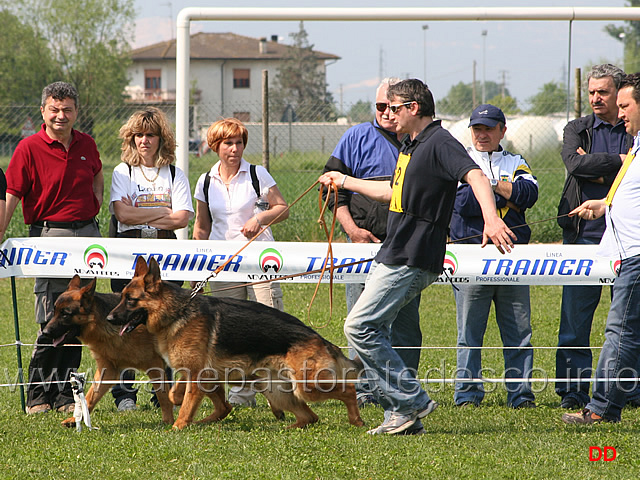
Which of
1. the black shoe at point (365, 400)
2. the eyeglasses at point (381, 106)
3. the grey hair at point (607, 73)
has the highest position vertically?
the grey hair at point (607, 73)

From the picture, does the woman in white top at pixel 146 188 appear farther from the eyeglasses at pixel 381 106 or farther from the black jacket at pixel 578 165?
the black jacket at pixel 578 165

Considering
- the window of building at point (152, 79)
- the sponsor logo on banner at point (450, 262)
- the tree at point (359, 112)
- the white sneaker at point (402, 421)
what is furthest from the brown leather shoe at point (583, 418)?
the window of building at point (152, 79)

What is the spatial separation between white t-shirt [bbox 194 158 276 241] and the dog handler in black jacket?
7.99ft

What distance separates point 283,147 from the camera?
12.4 m

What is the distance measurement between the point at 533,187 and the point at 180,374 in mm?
2930

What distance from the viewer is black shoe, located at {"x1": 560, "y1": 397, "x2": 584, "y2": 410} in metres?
5.53

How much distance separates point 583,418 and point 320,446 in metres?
1.84

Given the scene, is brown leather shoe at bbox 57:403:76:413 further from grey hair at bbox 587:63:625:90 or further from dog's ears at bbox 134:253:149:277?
grey hair at bbox 587:63:625:90

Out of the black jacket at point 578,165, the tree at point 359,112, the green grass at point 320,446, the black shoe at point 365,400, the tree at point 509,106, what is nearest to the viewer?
the green grass at point 320,446

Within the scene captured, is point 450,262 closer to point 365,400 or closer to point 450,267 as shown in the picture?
point 450,267

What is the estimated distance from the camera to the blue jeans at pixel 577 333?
566cm

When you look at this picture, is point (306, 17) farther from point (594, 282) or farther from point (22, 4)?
point (22, 4)

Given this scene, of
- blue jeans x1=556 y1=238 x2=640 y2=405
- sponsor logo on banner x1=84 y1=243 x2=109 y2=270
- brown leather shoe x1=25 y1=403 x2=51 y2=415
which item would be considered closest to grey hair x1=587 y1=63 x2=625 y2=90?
blue jeans x1=556 y1=238 x2=640 y2=405

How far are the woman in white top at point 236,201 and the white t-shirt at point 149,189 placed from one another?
6.9 inches
